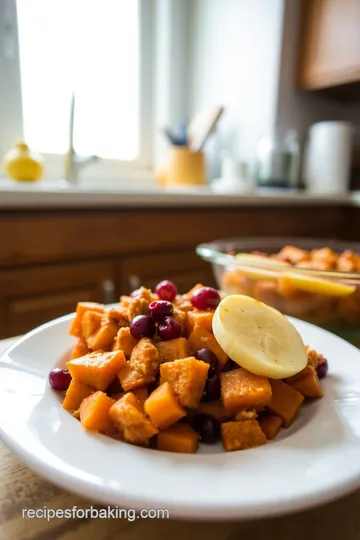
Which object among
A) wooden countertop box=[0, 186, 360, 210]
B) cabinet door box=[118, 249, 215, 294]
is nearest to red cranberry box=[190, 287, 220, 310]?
wooden countertop box=[0, 186, 360, 210]

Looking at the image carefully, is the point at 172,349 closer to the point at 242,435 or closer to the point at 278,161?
the point at 242,435

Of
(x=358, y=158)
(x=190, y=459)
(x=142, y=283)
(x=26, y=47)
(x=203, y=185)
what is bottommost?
(x=142, y=283)

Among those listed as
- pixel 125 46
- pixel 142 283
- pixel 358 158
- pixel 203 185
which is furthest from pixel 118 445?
pixel 358 158

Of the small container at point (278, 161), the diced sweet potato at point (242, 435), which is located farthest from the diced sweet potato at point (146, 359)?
the small container at point (278, 161)

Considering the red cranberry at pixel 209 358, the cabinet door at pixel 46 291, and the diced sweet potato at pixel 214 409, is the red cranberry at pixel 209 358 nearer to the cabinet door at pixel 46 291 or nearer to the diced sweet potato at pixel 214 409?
the diced sweet potato at pixel 214 409

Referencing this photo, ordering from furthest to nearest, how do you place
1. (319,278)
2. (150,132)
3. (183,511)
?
(150,132) < (319,278) < (183,511)

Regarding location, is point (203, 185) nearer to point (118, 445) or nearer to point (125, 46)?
point (125, 46)

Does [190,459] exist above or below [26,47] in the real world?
below
